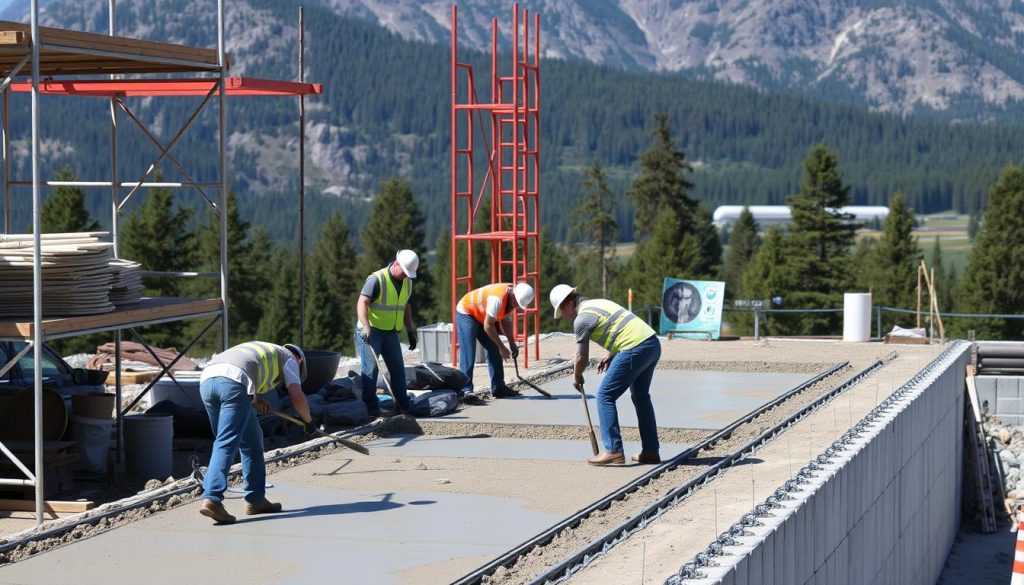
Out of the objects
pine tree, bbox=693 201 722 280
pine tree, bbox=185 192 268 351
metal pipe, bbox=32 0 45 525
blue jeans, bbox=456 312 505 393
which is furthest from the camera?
pine tree, bbox=693 201 722 280

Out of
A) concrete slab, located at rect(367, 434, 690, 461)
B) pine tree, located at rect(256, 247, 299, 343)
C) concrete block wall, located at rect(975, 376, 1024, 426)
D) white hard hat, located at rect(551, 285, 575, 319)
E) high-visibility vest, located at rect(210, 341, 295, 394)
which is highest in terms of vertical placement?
white hard hat, located at rect(551, 285, 575, 319)

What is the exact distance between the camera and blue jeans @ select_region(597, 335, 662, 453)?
12.0 metres

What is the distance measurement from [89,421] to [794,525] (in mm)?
6173

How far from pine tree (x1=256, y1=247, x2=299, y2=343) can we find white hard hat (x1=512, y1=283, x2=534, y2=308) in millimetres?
61152

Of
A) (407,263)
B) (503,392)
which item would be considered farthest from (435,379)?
(407,263)

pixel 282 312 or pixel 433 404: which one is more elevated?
pixel 433 404

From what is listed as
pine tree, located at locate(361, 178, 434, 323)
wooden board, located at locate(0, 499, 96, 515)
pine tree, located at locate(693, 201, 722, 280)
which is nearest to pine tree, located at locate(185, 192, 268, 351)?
pine tree, located at locate(361, 178, 434, 323)

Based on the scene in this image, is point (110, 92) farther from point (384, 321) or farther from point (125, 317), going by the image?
point (125, 317)

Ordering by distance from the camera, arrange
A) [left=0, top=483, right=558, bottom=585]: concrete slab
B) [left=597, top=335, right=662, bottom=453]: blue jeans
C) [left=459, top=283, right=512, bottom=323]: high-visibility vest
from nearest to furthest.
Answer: [left=0, top=483, right=558, bottom=585]: concrete slab → [left=597, top=335, right=662, bottom=453]: blue jeans → [left=459, top=283, right=512, bottom=323]: high-visibility vest

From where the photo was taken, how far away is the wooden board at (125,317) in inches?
419

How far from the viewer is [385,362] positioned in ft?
48.7

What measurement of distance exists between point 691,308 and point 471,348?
10.7 m

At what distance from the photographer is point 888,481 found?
1322 centimetres

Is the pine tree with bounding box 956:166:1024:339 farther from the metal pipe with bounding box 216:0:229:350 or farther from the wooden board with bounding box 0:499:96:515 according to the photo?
the wooden board with bounding box 0:499:96:515
